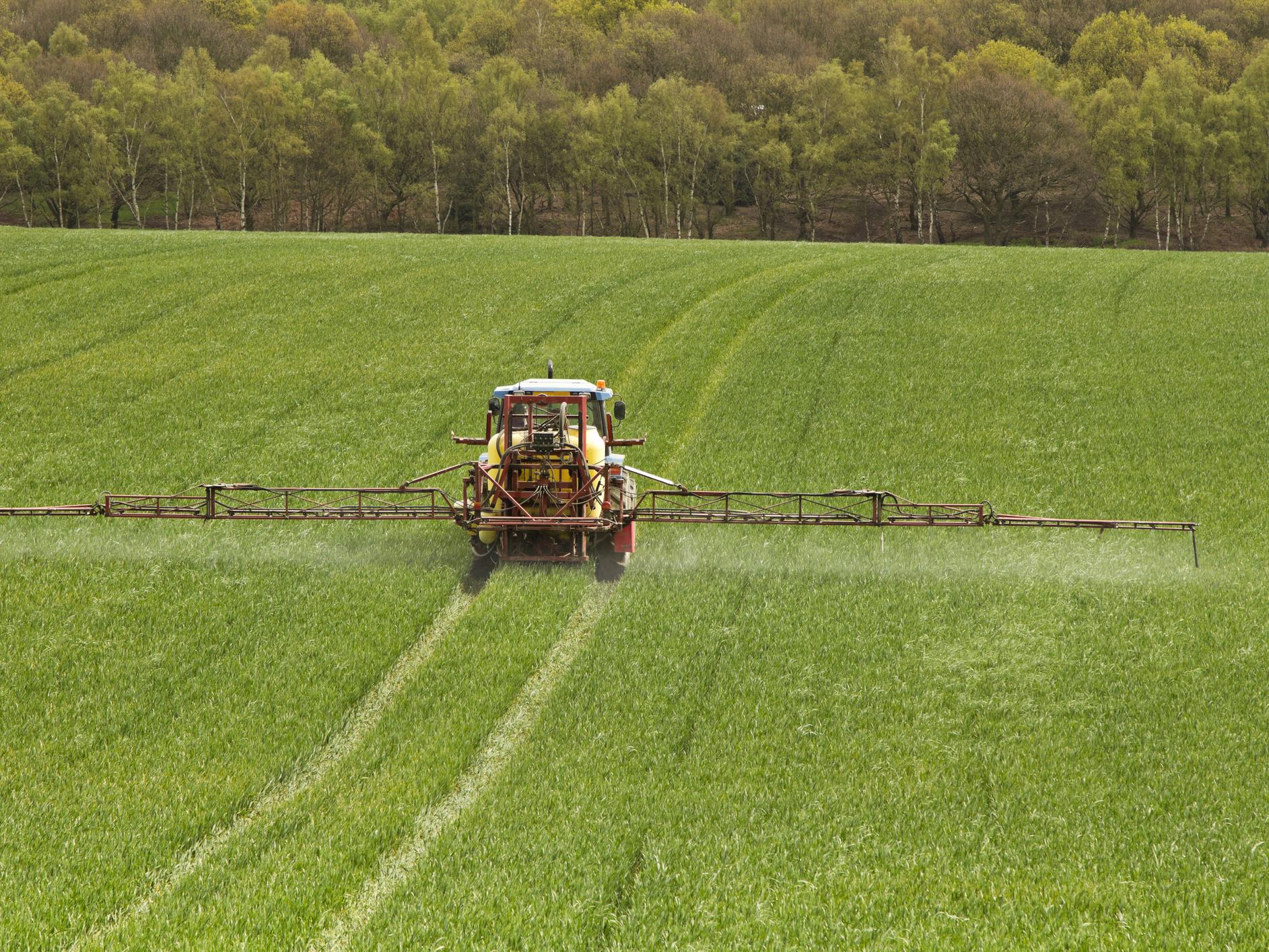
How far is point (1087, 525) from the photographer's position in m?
16.6

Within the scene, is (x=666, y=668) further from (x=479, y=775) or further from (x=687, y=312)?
(x=687, y=312)

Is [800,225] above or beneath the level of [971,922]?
above

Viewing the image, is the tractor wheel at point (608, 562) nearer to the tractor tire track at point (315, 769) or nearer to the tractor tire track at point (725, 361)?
the tractor tire track at point (315, 769)

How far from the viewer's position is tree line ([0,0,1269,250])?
73812 millimetres

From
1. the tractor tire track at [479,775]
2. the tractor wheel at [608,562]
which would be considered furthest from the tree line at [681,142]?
the tractor tire track at [479,775]

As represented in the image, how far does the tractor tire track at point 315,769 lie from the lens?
32.5ft

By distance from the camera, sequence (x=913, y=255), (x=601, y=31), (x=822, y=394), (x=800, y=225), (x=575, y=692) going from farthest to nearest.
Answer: (x=601, y=31) < (x=800, y=225) < (x=913, y=255) < (x=822, y=394) < (x=575, y=692)

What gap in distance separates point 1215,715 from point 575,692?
24.5ft

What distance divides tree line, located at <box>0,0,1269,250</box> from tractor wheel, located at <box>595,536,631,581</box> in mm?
60248

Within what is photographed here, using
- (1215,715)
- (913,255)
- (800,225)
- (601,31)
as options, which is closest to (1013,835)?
(1215,715)

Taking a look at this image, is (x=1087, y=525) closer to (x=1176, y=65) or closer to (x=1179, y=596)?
(x=1179, y=596)

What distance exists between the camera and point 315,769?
1262 centimetres

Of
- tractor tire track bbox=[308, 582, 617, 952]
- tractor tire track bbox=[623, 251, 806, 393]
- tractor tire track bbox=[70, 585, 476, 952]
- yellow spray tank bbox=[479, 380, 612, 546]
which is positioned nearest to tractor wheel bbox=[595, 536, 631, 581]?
tractor tire track bbox=[308, 582, 617, 952]

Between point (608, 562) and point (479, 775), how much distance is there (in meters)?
6.16
